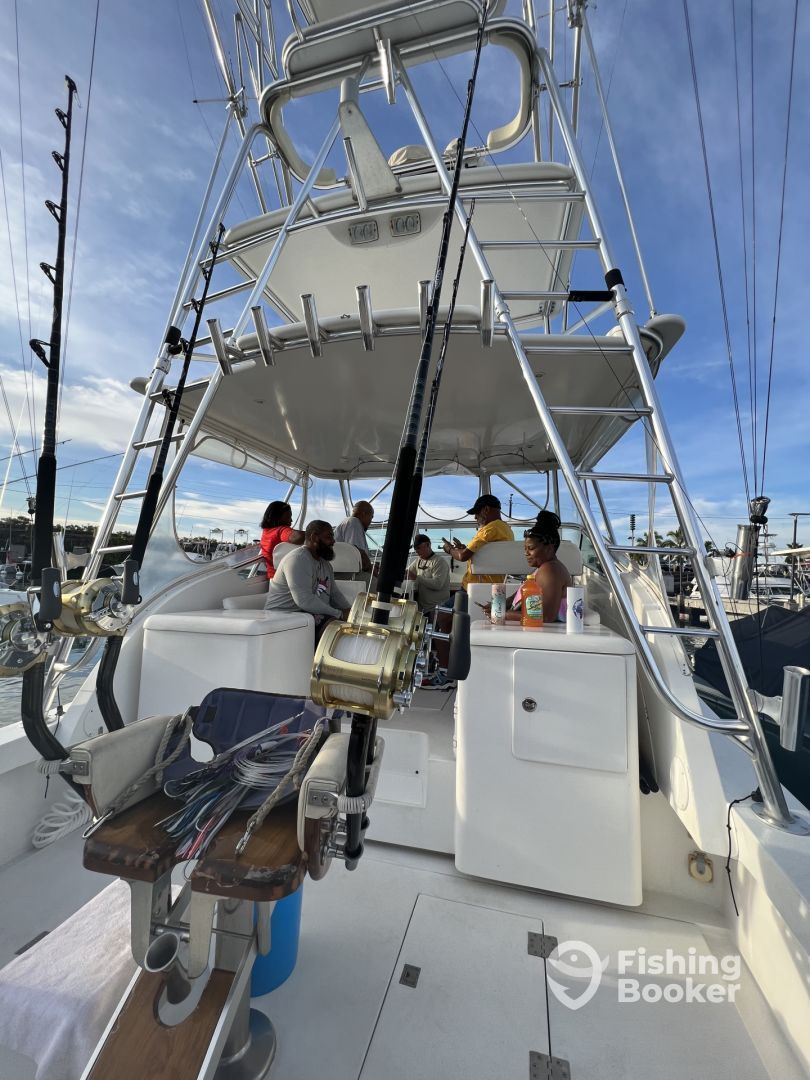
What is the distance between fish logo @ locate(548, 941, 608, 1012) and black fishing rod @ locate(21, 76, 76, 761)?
1.66 metres

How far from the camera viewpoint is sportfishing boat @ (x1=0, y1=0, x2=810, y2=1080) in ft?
3.63

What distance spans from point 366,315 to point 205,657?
1.76m

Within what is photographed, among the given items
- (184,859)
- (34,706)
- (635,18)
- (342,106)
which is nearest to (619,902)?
(184,859)

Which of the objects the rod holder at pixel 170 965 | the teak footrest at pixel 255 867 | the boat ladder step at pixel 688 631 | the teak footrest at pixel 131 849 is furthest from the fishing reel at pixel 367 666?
the boat ladder step at pixel 688 631

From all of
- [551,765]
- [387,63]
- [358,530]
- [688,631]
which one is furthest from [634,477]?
[358,530]

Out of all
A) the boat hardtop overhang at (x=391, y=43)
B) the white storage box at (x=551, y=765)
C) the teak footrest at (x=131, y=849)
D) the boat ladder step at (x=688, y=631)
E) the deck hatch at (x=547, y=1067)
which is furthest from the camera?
the boat hardtop overhang at (x=391, y=43)

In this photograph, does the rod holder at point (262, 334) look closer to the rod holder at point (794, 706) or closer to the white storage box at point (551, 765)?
the white storage box at point (551, 765)

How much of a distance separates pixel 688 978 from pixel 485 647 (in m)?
1.16

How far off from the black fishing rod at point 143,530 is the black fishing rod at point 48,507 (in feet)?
0.57

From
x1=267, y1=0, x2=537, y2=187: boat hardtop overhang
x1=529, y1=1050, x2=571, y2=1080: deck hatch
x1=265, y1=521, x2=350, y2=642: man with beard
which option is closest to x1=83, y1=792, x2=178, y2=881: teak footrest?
x1=529, y1=1050, x2=571, y2=1080: deck hatch

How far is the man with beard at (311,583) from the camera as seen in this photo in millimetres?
2924

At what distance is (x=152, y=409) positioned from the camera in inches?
105

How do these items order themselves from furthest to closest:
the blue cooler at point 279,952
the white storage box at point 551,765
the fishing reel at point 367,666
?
1. the white storage box at point 551,765
2. the blue cooler at point 279,952
3. the fishing reel at point 367,666

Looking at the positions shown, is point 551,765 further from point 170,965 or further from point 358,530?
point 358,530
